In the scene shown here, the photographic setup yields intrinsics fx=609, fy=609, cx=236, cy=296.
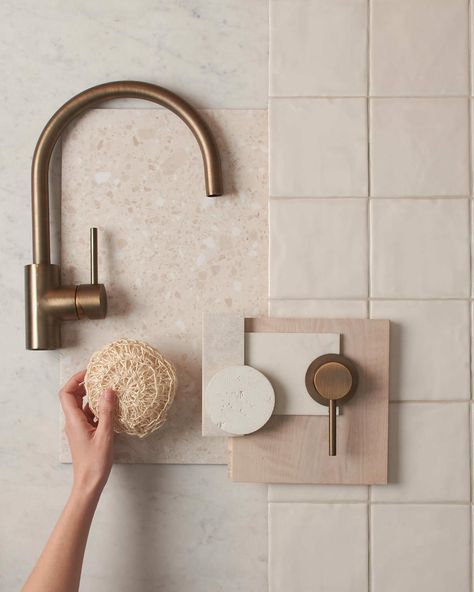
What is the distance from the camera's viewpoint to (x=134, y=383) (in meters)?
0.83

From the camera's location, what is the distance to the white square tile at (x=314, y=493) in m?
0.92

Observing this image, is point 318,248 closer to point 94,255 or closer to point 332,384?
point 332,384

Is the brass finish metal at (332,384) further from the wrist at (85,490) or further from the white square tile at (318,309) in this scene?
the wrist at (85,490)

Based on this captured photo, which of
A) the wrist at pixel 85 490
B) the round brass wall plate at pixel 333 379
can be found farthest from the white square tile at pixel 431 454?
the wrist at pixel 85 490

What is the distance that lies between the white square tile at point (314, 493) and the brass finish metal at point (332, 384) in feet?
0.36

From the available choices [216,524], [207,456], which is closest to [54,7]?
[207,456]

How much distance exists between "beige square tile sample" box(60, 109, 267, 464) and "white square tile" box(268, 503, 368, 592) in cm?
16

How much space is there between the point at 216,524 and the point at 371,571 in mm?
245

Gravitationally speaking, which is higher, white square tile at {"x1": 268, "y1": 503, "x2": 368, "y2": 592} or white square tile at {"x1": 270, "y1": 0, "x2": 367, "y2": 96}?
white square tile at {"x1": 270, "y1": 0, "x2": 367, "y2": 96}

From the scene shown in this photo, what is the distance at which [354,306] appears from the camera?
0.92m

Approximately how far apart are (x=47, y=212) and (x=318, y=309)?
0.43 metres

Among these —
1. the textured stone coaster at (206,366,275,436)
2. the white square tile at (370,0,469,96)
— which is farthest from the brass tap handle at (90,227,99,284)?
the white square tile at (370,0,469,96)

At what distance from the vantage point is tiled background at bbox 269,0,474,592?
3.02ft

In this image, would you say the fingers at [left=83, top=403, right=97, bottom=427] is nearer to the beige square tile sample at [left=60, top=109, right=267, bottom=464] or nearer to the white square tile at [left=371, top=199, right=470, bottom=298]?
the beige square tile sample at [left=60, top=109, right=267, bottom=464]
